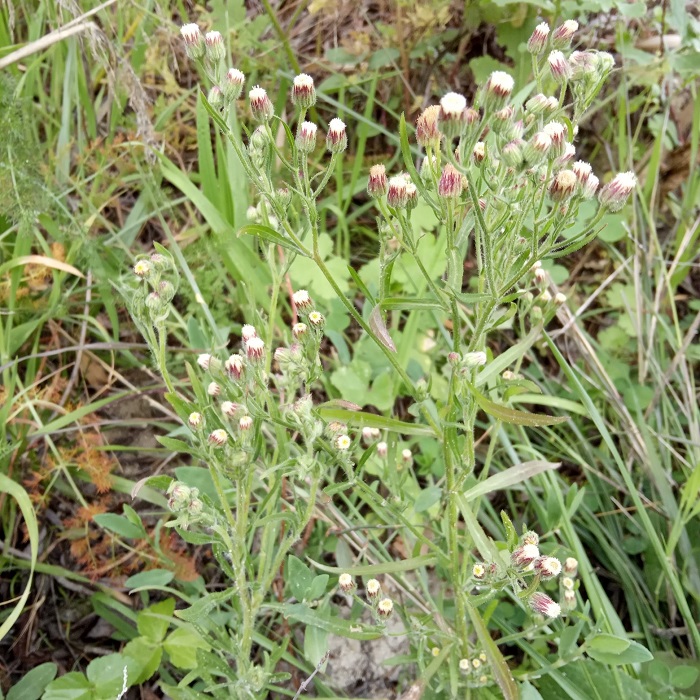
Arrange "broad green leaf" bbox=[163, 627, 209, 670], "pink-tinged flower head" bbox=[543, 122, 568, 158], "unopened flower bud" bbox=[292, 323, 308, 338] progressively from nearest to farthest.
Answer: "pink-tinged flower head" bbox=[543, 122, 568, 158] < "unopened flower bud" bbox=[292, 323, 308, 338] < "broad green leaf" bbox=[163, 627, 209, 670]

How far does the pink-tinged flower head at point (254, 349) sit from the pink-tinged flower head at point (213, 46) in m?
0.69

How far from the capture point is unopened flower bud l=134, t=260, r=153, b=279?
1589mm

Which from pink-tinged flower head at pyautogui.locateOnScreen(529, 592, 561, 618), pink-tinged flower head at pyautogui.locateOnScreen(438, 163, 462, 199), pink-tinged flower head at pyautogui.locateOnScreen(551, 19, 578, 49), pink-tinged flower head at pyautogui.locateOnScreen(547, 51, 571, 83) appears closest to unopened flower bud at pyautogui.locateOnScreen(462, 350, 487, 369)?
pink-tinged flower head at pyautogui.locateOnScreen(438, 163, 462, 199)

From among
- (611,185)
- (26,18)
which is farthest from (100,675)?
Result: (26,18)

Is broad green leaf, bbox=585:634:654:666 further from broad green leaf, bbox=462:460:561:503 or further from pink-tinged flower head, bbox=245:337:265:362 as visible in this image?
pink-tinged flower head, bbox=245:337:265:362

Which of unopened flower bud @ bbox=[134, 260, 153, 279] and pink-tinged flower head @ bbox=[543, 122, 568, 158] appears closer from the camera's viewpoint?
pink-tinged flower head @ bbox=[543, 122, 568, 158]

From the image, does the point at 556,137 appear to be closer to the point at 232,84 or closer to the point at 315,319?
the point at 315,319

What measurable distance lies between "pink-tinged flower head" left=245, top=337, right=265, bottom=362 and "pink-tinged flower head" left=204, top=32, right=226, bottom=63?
69cm

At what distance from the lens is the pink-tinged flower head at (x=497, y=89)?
1.29 meters

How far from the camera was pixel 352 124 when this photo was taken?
10.4 ft

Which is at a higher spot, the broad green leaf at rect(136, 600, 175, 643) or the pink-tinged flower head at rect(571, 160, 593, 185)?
the pink-tinged flower head at rect(571, 160, 593, 185)

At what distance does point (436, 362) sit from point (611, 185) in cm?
147

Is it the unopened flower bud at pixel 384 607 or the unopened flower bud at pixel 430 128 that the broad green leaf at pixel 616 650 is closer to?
the unopened flower bud at pixel 384 607

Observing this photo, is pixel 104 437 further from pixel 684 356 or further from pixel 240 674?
pixel 684 356
